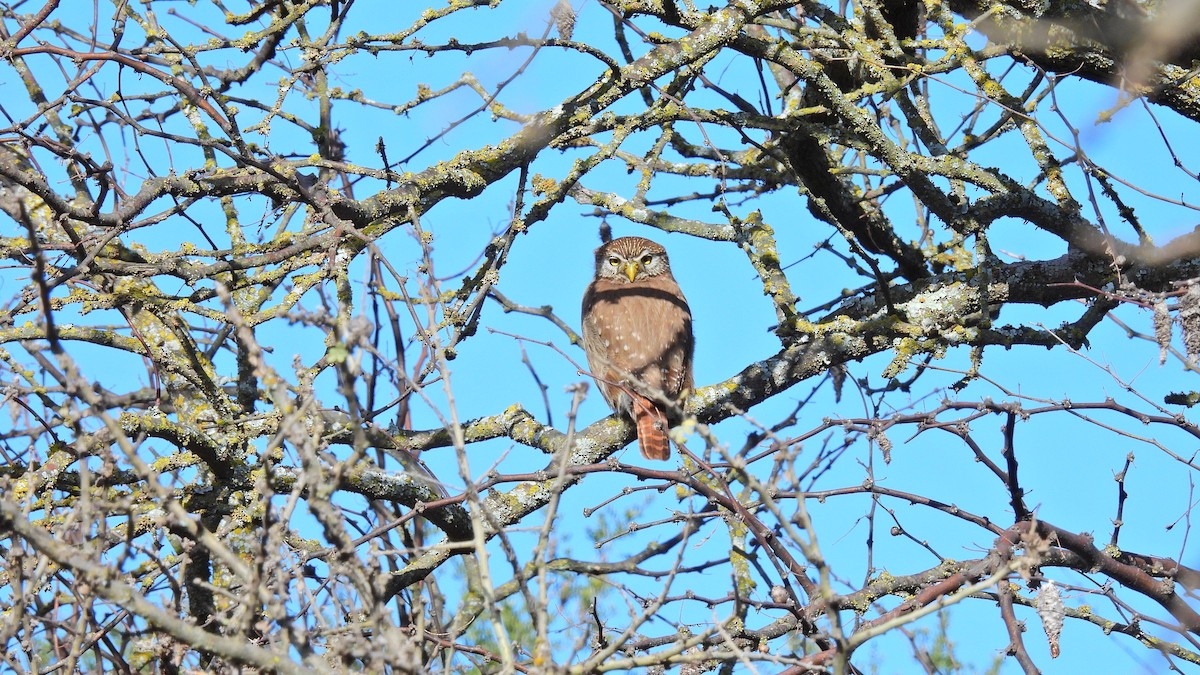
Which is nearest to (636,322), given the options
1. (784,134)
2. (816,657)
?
(784,134)

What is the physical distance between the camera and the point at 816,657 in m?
2.41

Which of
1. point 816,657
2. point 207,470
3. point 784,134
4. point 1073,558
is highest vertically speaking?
point 784,134

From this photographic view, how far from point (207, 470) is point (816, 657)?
2.55 meters

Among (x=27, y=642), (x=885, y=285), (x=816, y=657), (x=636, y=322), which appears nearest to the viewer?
(x=816, y=657)

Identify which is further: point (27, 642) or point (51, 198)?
point (51, 198)

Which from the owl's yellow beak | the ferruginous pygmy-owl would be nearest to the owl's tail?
the ferruginous pygmy-owl

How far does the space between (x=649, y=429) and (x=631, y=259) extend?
2069 mm

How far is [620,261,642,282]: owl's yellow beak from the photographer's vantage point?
651 cm

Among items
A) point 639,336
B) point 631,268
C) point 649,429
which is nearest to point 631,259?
point 631,268

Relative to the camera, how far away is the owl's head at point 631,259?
665 cm

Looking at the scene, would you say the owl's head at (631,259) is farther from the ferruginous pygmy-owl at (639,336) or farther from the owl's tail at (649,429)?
the owl's tail at (649,429)

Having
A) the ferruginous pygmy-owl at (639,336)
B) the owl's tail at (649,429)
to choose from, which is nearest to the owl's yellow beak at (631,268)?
the ferruginous pygmy-owl at (639,336)

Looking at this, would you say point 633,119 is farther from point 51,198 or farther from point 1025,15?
point 51,198

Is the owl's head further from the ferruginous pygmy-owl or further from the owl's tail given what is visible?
the owl's tail
